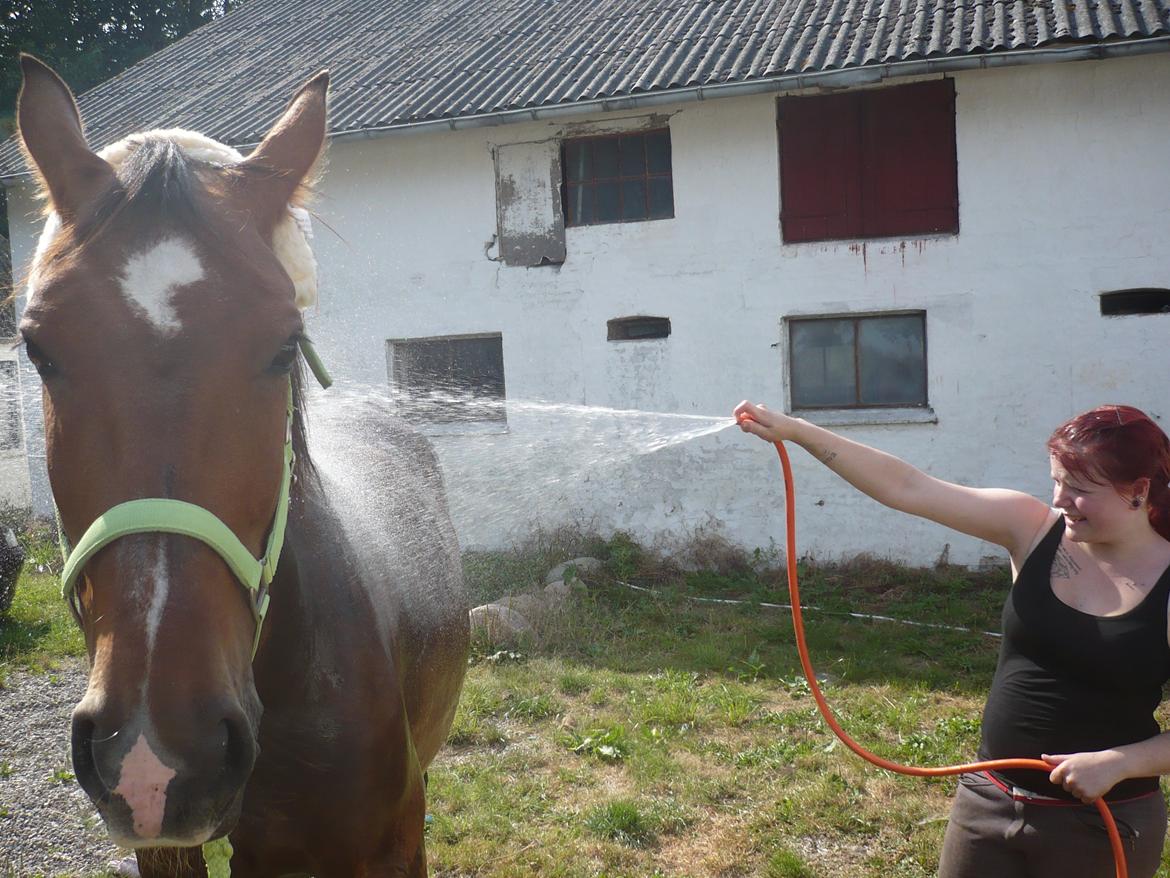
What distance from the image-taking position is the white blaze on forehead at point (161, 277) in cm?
151

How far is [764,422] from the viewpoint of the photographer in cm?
247

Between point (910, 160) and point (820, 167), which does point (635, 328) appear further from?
point (910, 160)

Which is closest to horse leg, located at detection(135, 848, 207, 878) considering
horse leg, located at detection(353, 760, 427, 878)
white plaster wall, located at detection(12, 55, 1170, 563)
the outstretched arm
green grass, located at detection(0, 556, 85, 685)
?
horse leg, located at detection(353, 760, 427, 878)

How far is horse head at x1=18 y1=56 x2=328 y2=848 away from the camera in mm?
1332

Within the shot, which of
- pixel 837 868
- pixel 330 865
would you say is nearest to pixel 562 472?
pixel 837 868

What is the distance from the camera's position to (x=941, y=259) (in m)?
8.82

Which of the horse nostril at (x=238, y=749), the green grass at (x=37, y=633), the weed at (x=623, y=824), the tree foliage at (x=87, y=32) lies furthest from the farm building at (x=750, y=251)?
the tree foliage at (x=87, y=32)

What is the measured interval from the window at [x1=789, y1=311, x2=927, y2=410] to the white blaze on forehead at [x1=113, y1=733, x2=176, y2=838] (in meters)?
8.55

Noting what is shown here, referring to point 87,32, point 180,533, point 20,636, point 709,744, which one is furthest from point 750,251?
point 87,32

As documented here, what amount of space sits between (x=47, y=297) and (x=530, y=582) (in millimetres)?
7165

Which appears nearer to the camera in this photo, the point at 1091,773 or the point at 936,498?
the point at 1091,773

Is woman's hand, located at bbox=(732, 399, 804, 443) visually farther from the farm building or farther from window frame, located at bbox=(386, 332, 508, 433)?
window frame, located at bbox=(386, 332, 508, 433)

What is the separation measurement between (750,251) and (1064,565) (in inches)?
287

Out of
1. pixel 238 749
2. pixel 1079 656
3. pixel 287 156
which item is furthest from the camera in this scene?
pixel 1079 656
